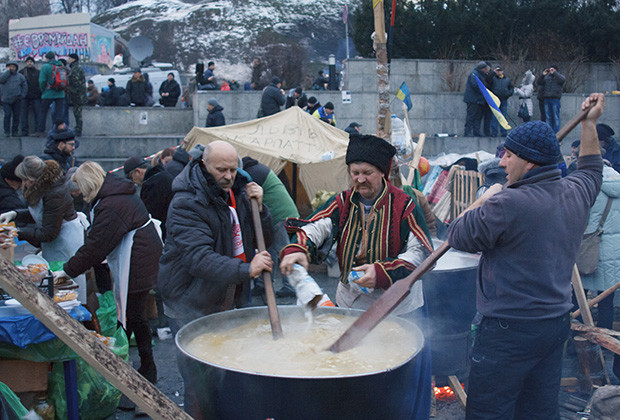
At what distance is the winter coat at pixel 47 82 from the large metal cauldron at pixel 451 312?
1113 cm

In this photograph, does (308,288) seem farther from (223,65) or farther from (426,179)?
(223,65)

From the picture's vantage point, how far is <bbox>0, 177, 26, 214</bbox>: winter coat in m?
5.57

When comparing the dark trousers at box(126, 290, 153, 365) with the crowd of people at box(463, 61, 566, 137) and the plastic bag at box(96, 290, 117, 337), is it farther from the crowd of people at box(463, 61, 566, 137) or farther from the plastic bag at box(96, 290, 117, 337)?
the crowd of people at box(463, 61, 566, 137)

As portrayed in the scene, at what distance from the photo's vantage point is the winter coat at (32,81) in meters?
13.1

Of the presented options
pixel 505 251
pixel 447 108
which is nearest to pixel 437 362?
pixel 505 251

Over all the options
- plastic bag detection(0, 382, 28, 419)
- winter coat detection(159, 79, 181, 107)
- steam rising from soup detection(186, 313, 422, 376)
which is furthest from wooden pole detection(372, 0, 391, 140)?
winter coat detection(159, 79, 181, 107)

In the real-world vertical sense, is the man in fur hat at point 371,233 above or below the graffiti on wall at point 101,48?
below

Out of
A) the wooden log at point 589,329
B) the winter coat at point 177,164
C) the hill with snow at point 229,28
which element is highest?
the hill with snow at point 229,28

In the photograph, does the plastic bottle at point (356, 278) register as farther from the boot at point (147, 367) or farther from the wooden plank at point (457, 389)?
the boot at point (147, 367)

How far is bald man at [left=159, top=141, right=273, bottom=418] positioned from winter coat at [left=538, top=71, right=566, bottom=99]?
13.2 m

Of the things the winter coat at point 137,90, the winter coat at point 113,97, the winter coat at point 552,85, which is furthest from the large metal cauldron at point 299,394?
the winter coat at point 113,97

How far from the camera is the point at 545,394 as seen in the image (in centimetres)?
283

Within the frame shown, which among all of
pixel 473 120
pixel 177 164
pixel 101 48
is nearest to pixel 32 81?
pixel 177 164

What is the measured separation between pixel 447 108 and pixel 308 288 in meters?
14.7
